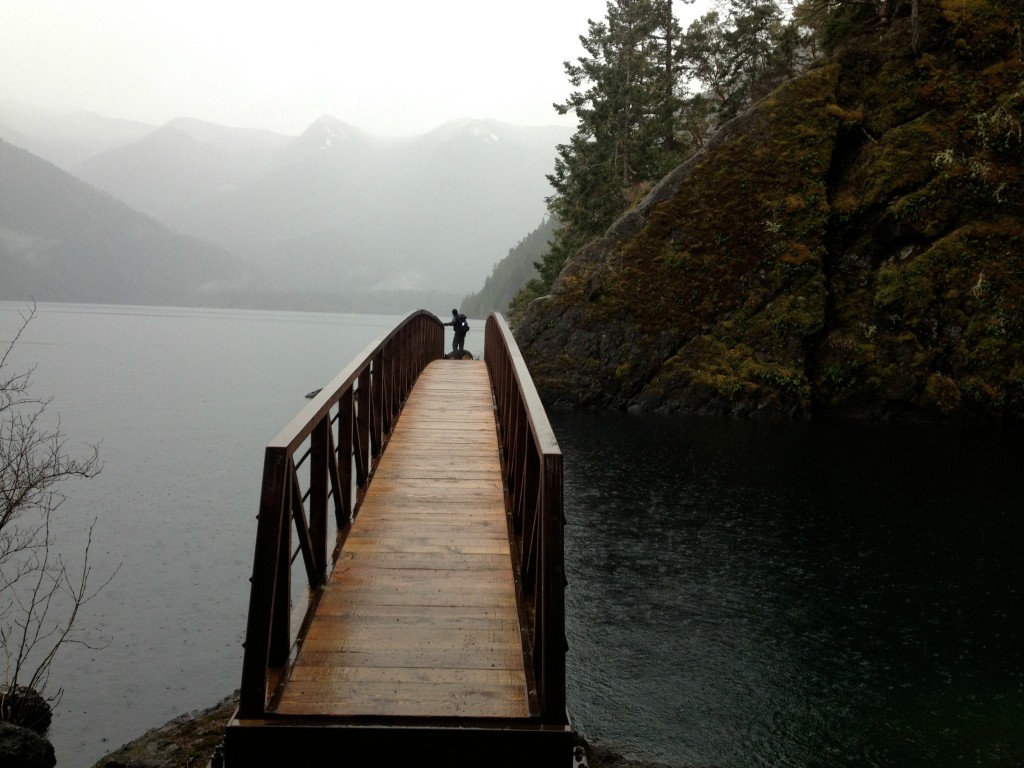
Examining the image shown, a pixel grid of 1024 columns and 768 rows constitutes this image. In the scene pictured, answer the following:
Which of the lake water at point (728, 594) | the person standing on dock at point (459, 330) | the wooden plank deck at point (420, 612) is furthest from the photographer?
the person standing on dock at point (459, 330)

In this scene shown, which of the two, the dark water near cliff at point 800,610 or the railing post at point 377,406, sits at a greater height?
the railing post at point 377,406

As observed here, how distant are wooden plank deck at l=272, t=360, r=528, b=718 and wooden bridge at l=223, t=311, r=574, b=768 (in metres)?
0.01

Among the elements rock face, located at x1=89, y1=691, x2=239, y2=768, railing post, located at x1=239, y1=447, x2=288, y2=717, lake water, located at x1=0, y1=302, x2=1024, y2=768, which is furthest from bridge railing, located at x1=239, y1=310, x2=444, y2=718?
lake water, located at x1=0, y1=302, x2=1024, y2=768

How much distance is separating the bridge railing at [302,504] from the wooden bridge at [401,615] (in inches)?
0.4

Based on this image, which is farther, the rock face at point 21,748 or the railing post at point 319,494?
the rock face at point 21,748

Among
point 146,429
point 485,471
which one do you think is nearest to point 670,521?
point 485,471

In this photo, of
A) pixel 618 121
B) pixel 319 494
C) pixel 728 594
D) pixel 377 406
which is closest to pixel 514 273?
pixel 618 121

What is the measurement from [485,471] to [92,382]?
157ft

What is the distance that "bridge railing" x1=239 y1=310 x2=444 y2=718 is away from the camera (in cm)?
359

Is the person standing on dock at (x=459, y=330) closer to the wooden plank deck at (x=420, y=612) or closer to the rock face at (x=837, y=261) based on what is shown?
the rock face at (x=837, y=261)

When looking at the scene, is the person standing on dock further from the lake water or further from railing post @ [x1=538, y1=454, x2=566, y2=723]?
railing post @ [x1=538, y1=454, x2=566, y2=723]

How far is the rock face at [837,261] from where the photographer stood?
1041 inches

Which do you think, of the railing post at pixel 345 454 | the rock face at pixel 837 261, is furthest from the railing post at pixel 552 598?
the rock face at pixel 837 261

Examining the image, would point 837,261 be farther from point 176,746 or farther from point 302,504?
point 302,504
